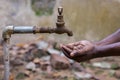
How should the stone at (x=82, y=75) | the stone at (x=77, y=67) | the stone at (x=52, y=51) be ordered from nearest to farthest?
1. the stone at (x=82, y=75)
2. the stone at (x=77, y=67)
3. the stone at (x=52, y=51)

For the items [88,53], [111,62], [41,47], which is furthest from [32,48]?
[88,53]

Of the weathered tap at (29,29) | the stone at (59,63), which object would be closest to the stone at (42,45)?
the stone at (59,63)

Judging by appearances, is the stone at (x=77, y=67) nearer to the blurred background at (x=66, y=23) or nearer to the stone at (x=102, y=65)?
the blurred background at (x=66, y=23)

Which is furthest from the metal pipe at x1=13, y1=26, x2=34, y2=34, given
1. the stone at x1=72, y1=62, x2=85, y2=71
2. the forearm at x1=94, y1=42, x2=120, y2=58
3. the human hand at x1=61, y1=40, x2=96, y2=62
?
the stone at x1=72, y1=62, x2=85, y2=71

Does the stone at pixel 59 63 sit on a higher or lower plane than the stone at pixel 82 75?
higher

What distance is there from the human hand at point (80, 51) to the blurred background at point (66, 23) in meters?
1.30

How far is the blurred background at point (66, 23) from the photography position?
2654 mm

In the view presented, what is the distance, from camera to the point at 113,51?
1.24 metres

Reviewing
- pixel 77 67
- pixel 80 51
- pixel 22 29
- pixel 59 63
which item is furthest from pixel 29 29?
pixel 77 67

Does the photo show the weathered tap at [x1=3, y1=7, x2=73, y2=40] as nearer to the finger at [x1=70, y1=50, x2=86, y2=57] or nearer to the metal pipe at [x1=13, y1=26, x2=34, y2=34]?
the metal pipe at [x1=13, y1=26, x2=34, y2=34]

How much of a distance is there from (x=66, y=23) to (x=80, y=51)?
1615 mm

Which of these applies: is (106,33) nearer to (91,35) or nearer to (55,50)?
(91,35)

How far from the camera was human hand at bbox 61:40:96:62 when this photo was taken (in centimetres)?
123

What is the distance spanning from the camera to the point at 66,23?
2834 millimetres
